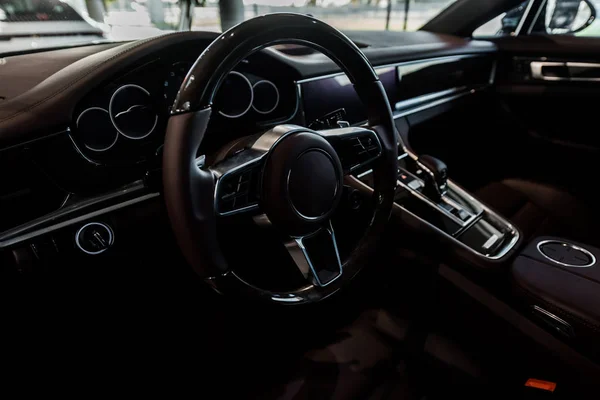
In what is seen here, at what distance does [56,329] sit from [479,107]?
2314 mm

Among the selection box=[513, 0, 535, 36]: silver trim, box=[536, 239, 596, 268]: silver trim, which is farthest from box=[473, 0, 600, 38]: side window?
box=[536, 239, 596, 268]: silver trim

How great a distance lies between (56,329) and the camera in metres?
1.06

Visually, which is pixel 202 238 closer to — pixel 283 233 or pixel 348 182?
pixel 283 233

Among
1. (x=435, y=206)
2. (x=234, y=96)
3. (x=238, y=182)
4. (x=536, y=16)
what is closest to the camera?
(x=238, y=182)

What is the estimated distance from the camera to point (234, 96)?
1.21 m

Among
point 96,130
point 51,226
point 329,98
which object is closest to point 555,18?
point 329,98

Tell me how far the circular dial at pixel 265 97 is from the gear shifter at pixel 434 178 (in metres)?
0.68

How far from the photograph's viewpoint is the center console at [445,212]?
61.2 inches

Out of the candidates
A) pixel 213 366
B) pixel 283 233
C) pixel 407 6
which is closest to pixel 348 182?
pixel 283 233

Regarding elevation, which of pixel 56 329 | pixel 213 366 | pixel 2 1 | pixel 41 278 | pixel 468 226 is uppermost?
pixel 2 1

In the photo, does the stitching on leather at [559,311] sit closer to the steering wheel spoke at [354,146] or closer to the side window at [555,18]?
the steering wheel spoke at [354,146]

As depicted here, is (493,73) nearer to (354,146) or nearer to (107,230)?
(354,146)

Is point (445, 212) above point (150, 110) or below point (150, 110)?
below

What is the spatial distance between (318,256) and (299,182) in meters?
0.21
